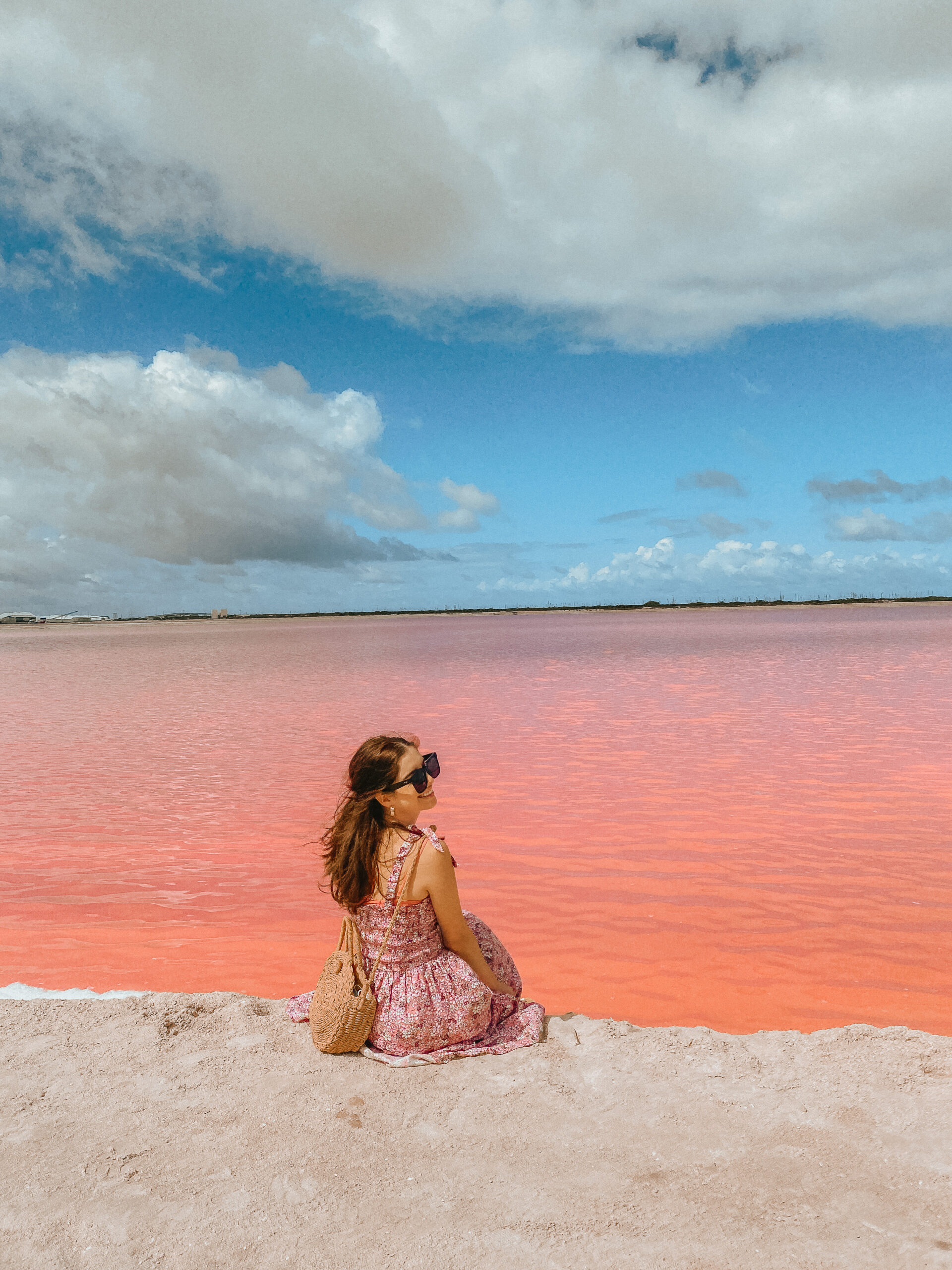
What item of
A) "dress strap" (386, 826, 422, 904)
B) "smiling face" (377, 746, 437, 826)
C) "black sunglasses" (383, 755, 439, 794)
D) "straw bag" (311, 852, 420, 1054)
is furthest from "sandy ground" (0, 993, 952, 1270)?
"black sunglasses" (383, 755, 439, 794)

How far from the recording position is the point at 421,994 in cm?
422

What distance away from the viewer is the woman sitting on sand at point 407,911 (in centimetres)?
415

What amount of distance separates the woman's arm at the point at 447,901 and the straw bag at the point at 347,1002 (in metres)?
0.06

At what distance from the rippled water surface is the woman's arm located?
1504 millimetres

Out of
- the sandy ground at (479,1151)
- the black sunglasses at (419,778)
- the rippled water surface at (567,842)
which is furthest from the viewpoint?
the rippled water surface at (567,842)

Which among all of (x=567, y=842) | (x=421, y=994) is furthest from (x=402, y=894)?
(x=567, y=842)

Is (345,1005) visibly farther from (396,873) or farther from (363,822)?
(363,822)

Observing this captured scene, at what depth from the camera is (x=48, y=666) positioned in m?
38.8

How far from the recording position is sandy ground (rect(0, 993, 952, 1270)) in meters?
2.93

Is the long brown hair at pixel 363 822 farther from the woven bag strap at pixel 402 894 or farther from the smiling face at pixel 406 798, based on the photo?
the woven bag strap at pixel 402 894

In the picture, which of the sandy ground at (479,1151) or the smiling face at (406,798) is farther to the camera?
the smiling face at (406,798)

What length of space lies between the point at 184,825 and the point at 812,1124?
8.08 meters

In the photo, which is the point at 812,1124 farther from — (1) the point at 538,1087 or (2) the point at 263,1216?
(2) the point at 263,1216

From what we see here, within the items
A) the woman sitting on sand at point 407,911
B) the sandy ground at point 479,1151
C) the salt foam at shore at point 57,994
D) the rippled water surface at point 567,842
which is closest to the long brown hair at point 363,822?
the woman sitting on sand at point 407,911
